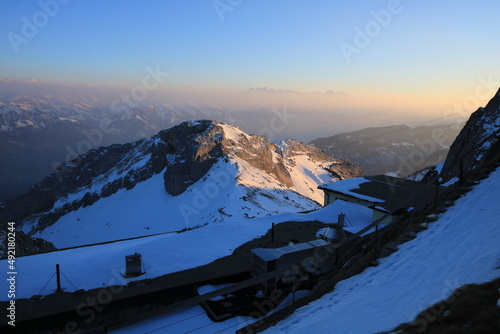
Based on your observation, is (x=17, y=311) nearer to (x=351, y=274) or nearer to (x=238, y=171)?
(x=351, y=274)

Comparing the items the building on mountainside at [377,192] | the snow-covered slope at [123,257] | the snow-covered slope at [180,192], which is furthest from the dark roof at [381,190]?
the snow-covered slope at [180,192]

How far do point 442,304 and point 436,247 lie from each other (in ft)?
11.3

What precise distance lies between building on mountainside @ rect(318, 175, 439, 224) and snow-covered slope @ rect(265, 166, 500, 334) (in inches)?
391

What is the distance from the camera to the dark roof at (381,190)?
2223 cm

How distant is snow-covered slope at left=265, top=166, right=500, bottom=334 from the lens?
6.75 meters

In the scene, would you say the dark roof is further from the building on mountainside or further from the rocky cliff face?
the rocky cliff face

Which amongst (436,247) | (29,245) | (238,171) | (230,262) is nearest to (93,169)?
(238,171)

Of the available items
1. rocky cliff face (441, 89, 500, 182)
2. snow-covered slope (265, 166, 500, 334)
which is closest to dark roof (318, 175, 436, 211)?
rocky cliff face (441, 89, 500, 182)

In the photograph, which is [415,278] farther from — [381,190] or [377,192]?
[381,190]

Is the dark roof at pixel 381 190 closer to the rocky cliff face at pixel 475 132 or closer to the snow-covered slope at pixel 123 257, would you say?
the rocky cliff face at pixel 475 132

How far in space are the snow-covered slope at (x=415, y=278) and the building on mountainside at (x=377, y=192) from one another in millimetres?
9930

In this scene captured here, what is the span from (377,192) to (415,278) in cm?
1840

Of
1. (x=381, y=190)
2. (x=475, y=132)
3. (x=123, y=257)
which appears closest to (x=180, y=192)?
(x=381, y=190)

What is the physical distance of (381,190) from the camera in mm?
25891
